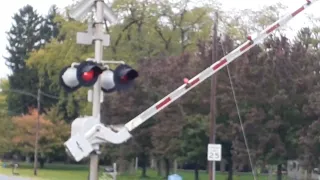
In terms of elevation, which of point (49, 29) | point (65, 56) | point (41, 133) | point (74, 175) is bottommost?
point (74, 175)

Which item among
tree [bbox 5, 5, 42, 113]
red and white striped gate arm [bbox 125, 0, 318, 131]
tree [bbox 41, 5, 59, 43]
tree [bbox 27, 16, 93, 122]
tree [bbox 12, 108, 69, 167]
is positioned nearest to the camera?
red and white striped gate arm [bbox 125, 0, 318, 131]

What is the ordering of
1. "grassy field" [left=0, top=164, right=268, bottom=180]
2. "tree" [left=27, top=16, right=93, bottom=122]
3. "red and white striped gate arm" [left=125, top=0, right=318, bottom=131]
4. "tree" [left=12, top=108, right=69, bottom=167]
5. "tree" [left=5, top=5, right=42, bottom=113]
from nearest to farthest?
"red and white striped gate arm" [left=125, top=0, right=318, bottom=131] → "grassy field" [left=0, top=164, right=268, bottom=180] → "tree" [left=27, top=16, right=93, bottom=122] → "tree" [left=12, top=108, right=69, bottom=167] → "tree" [left=5, top=5, right=42, bottom=113]

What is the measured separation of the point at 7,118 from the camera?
87.9 m

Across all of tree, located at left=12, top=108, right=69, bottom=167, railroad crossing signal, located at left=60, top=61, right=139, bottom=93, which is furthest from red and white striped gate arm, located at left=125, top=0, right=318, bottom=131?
tree, located at left=12, top=108, right=69, bottom=167

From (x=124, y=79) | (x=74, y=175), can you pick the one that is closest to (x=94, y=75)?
(x=124, y=79)

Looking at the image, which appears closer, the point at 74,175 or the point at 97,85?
the point at 97,85

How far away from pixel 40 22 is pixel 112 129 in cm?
9864

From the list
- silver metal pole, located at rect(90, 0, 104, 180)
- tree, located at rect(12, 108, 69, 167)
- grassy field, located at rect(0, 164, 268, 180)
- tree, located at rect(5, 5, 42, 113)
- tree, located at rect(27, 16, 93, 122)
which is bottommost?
silver metal pole, located at rect(90, 0, 104, 180)

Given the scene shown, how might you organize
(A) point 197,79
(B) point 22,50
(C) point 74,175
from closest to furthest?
1. (A) point 197,79
2. (C) point 74,175
3. (B) point 22,50

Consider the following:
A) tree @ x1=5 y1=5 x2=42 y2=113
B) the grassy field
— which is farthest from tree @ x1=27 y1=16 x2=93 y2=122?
tree @ x1=5 y1=5 x2=42 y2=113

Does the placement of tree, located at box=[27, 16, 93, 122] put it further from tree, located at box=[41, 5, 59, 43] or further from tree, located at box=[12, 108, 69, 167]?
tree, located at box=[41, 5, 59, 43]

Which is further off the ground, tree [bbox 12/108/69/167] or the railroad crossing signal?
tree [bbox 12/108/69/167]

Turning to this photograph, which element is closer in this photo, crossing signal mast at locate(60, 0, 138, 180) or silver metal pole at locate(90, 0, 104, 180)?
crossing signal mast at locate(60, 0, 138, 180)

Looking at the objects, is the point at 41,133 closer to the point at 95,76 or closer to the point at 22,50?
the point at 22,50
